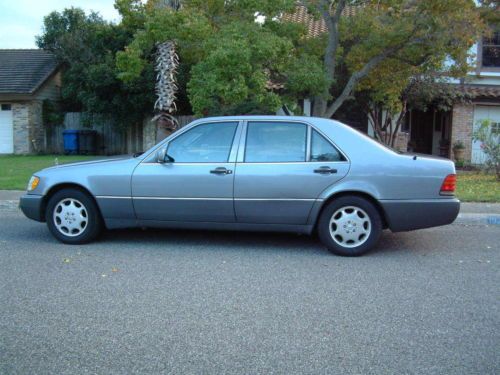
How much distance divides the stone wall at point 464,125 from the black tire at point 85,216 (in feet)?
49.8

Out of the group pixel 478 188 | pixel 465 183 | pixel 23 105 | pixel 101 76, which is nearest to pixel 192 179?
pixel 478 188

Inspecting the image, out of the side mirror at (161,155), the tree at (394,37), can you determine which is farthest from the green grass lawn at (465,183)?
the side mirror at (161,155)

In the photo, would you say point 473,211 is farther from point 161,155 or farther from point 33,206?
point 33,206

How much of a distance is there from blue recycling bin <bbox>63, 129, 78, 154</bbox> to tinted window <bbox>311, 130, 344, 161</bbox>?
51.9 ft

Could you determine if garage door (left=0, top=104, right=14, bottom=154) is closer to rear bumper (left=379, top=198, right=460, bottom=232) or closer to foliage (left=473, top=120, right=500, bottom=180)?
foliage (left=473, top=120, right=500, bottom=180)

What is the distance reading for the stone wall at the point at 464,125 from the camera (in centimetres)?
1861

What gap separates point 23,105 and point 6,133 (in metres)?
1.37

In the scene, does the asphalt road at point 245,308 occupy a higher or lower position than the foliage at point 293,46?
lower

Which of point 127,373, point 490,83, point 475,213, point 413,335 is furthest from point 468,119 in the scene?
point 127,373

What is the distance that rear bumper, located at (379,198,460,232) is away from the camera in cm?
610

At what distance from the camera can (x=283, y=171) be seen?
6223 mm

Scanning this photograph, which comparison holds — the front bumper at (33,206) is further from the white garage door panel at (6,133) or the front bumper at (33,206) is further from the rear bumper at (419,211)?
the white garage door panel at (6,133)

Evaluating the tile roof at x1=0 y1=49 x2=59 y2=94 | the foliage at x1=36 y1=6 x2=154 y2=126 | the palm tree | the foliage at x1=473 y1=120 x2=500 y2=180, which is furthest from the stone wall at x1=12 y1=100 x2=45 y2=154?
the foliage at x1=473 y1=120 x2=500 y2=180

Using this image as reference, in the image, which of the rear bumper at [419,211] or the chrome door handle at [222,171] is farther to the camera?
the chrome door handle at [222,171]
